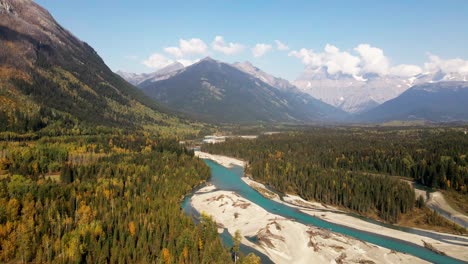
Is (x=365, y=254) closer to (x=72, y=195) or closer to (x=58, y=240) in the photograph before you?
(x=58, y=240)

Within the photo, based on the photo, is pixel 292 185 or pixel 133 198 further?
pixel 292 185

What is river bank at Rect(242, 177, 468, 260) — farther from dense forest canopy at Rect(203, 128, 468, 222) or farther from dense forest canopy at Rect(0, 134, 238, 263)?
dense forest canopy at Rect(0, 134, 238, 263)

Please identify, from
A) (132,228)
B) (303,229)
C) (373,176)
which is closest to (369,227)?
(303,229)

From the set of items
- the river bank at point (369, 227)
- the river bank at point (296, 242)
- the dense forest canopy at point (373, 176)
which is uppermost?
the dense forest canopy at point (373, 176)

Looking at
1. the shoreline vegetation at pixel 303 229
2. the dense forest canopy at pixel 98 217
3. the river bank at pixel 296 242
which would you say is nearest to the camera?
the dense forest canopy at pixel 98 217

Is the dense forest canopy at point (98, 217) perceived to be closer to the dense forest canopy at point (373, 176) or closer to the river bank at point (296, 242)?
the river bank at point (296, 242)

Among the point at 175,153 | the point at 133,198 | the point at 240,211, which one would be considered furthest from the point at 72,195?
the point at 175,153

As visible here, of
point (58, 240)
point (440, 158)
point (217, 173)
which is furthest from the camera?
point (217, 173)

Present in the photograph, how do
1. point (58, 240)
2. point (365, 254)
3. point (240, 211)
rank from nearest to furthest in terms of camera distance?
point (58, 240) < point (365, 254) < point (240, 211)

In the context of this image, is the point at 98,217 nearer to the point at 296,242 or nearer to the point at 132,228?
the point at 132,228

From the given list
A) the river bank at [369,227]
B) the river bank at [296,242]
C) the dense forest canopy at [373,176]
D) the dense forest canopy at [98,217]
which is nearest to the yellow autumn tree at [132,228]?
the dense forest canopy at [98,217]

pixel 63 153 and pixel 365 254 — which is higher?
pixel 63 153
